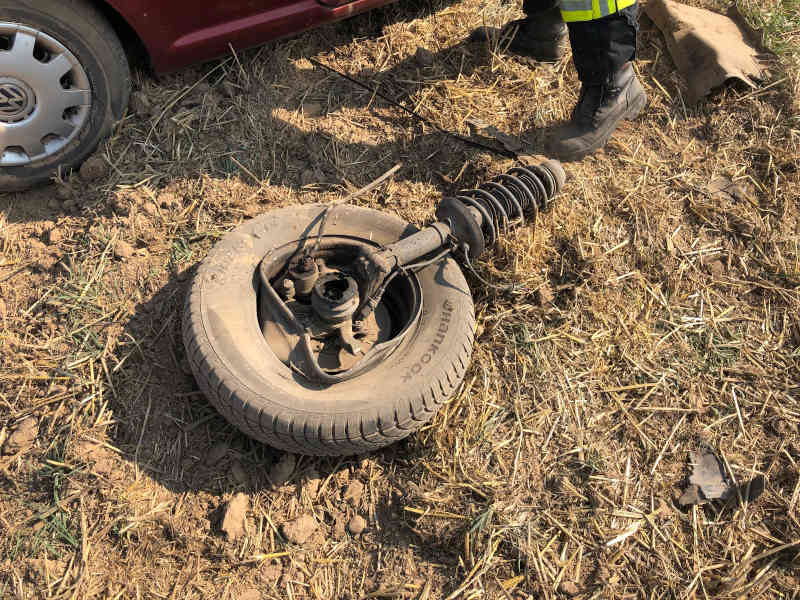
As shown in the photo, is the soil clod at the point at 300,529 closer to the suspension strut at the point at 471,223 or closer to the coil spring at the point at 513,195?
the suspension strut at the point at 471,223

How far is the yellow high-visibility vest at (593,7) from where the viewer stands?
305cm

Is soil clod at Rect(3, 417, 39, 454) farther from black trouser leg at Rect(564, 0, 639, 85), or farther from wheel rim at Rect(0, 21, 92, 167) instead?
black trouser leg at Rect(564, 0, 639, 85)

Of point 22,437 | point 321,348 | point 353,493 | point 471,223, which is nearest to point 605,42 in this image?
point 471,223

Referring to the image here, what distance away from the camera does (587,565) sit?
260 centimetres

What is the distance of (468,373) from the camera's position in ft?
9.80

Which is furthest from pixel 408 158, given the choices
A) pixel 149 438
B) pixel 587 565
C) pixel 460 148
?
pixel 587 565

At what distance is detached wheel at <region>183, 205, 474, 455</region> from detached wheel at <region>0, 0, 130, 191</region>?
122cm

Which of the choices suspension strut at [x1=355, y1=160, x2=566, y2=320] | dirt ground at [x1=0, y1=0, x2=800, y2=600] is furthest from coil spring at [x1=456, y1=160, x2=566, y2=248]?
dirt ground at [x1=0, y1=0, x2=800, y2=600]

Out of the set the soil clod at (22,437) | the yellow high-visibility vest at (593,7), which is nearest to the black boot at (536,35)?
the yellow high-visibility vest at (593,7)

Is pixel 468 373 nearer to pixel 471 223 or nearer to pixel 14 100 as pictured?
pixel 471 223

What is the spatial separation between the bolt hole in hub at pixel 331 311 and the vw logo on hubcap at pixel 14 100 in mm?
1585

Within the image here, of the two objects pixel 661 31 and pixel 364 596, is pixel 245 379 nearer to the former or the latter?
pixel 364 596

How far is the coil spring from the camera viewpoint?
10.0ft

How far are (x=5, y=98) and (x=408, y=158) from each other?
2.18 meters
